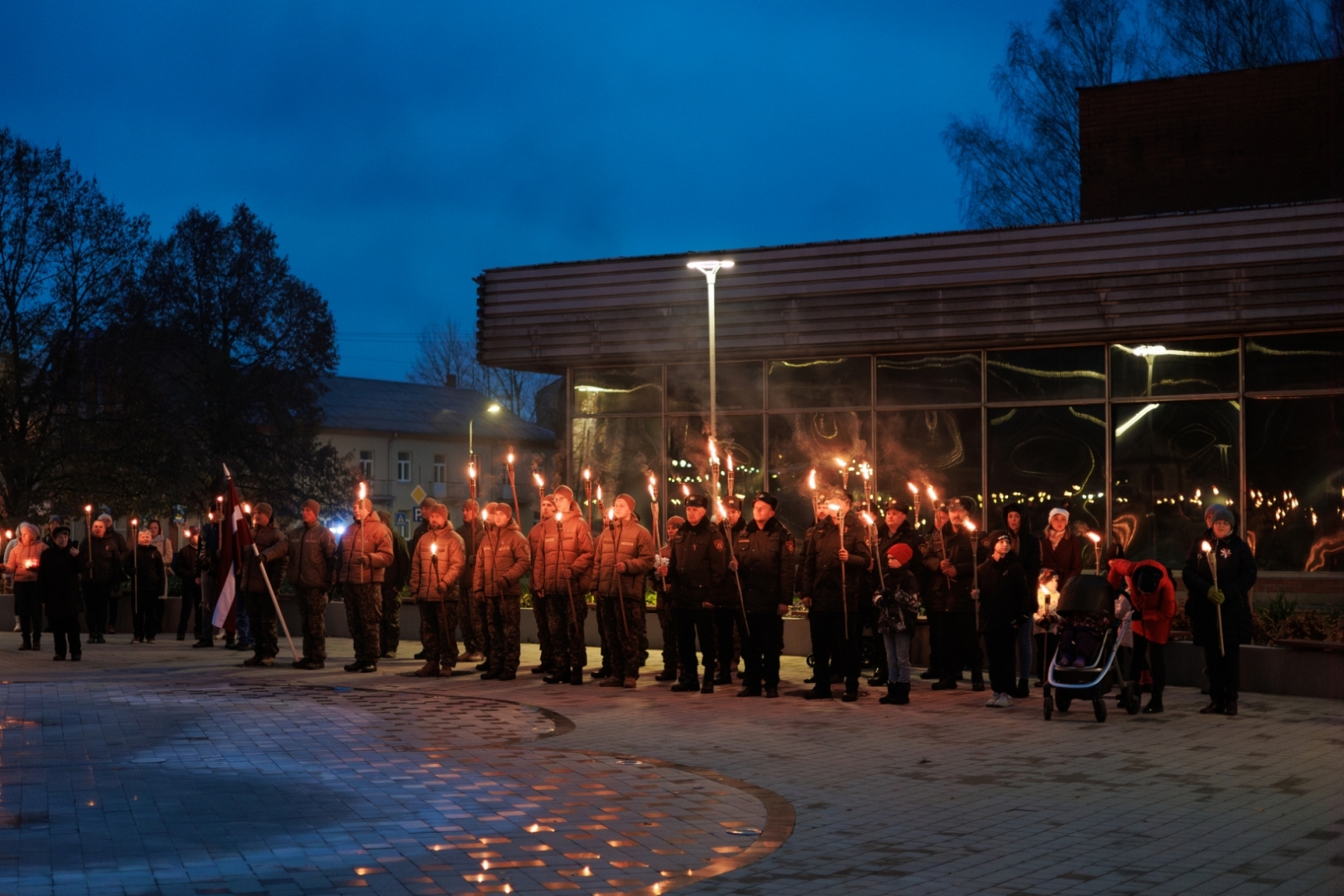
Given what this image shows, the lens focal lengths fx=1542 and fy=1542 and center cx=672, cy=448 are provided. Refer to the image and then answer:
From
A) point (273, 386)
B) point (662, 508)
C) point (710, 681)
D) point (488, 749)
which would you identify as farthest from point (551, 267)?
point (273, 386)

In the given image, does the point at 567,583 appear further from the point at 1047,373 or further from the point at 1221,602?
the point at 1047,373

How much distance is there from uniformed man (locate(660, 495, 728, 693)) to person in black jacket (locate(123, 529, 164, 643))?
11.1m

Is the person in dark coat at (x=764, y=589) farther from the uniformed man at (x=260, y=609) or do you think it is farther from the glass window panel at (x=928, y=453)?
the glass window panel at (x=928, y=453)

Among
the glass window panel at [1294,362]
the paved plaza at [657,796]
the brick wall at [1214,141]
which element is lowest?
the paved plaza at [657,796]

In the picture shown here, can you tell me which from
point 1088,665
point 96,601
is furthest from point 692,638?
point 96,601

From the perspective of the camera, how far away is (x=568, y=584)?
16500 mm

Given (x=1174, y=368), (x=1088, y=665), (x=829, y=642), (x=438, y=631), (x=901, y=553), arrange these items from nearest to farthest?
(x=1088, y=665) < (x=901, y=553) < (x=829, y=642) < (x=438, y=631) < (x=1174, y=368)

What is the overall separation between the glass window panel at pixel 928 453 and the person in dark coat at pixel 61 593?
41.1ft

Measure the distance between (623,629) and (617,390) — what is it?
475 inches

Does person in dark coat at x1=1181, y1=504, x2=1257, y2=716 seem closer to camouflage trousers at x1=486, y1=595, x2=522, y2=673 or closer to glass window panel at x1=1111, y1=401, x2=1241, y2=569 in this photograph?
camouflage trousers at x1=486, y1=595, x2=522, y2=673

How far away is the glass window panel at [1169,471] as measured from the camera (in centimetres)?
2319

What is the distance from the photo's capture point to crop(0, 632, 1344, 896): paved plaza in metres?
7.21

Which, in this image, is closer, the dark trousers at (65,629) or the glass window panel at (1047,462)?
the dark trousers at (65,629)

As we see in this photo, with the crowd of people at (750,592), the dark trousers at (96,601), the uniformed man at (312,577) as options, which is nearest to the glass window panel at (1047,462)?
the crowd of people at (750,592)
